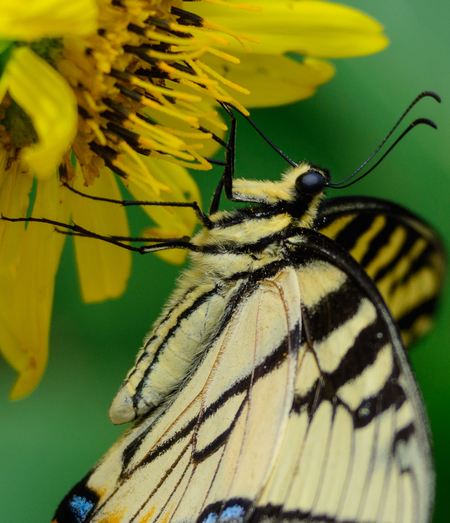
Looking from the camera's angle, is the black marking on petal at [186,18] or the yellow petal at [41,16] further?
the black marking on petal at [186,18]

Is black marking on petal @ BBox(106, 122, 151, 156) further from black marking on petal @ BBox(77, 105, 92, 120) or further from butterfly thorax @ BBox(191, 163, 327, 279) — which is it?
butterfly thorax @ BBox(191, 163, 327, 279)

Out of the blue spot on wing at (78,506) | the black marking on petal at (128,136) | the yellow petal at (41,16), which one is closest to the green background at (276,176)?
the blue spot on wing at (78,506)

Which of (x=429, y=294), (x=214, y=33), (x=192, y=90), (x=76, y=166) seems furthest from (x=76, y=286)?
(x=429, y=294)

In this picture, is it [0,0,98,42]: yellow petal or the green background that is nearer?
[0,0,98,42]: yellow petal

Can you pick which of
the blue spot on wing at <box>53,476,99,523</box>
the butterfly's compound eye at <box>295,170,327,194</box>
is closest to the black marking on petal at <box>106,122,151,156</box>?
the butterfly's compound eye at <box>295,170,327,194</box>

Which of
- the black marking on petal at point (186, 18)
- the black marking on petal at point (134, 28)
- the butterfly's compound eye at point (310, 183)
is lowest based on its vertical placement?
the butterfly's compound eye at point (310, 183)

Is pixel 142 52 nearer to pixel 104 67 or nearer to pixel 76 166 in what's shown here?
pixel 104 67

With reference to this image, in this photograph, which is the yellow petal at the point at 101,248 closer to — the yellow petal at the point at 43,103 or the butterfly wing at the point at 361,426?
the yellow petal at the point at 43,103
